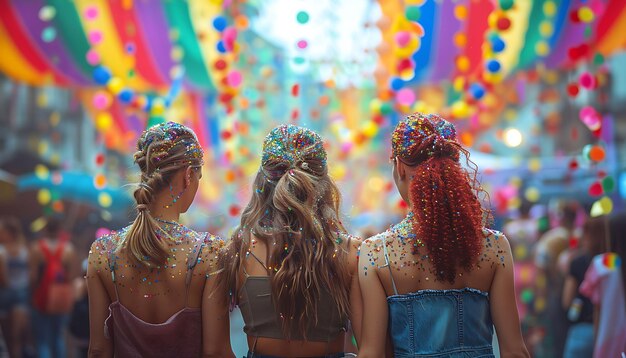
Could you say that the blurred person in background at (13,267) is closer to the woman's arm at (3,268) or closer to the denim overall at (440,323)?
the woman's arm at (3,268)

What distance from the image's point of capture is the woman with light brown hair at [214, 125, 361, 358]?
253 cm

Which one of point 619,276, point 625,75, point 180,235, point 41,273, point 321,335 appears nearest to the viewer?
point 321,335

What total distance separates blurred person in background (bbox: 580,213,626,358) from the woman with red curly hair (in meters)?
2.01

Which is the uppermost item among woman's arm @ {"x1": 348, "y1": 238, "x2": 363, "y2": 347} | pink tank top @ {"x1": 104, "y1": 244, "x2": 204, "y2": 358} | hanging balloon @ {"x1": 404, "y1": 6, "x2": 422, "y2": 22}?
hanging balloon @ {"x1": 404, "y1": 6, "x2": 422, "y2": 22}

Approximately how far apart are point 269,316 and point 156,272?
1.48ft

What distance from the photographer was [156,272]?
8.73 feet

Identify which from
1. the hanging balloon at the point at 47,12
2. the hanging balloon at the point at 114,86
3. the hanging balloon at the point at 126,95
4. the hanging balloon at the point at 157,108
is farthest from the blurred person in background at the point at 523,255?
the hanging balloon at the point at 47,12

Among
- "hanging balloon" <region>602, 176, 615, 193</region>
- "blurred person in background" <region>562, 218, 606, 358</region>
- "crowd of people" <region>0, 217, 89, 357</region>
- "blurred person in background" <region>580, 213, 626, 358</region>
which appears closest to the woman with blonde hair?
"blurred person in background" <region>580, 213, 626, 358</region>

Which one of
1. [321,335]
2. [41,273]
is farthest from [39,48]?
[321,335]

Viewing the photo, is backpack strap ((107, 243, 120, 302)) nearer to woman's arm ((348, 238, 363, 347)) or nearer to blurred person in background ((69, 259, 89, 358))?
woman's arm ((348, 238, 363, 347))

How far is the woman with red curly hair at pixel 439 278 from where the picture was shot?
2.42 metres

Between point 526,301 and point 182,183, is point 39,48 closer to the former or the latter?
point 526,301

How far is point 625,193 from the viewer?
870 cm

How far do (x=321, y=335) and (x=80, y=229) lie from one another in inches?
270
